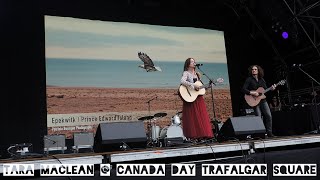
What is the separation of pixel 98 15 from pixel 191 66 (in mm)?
3258

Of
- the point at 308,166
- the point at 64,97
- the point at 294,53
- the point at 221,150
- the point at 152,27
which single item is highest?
the point at 152,27

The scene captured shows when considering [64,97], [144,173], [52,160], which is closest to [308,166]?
[144,173]

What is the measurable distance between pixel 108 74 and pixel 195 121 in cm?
304

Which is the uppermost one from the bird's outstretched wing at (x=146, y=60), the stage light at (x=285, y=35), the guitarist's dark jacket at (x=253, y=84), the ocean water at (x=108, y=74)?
the stage light at (x=285, y=35)

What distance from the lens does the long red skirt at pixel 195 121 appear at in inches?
199

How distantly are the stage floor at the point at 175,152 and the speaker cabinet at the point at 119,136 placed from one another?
17cm

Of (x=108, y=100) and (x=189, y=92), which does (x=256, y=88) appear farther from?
(x=108, y=100)

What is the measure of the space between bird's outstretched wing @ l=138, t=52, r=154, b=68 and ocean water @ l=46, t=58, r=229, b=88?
0.11m

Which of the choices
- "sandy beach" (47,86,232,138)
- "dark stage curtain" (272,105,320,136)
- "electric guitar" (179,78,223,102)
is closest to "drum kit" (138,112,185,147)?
"sandy beach" (47,86,232,138)

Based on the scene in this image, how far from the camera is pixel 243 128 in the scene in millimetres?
4289

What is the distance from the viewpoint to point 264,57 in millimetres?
9516

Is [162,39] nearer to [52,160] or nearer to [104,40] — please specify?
[104,40]

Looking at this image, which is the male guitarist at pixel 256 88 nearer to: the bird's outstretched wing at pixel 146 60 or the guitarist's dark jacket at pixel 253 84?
the guitarist's dark jacket at pixel 253 84

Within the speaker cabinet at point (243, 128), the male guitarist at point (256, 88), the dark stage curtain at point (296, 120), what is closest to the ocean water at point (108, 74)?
the dark stage curtain at point (296, 120)
